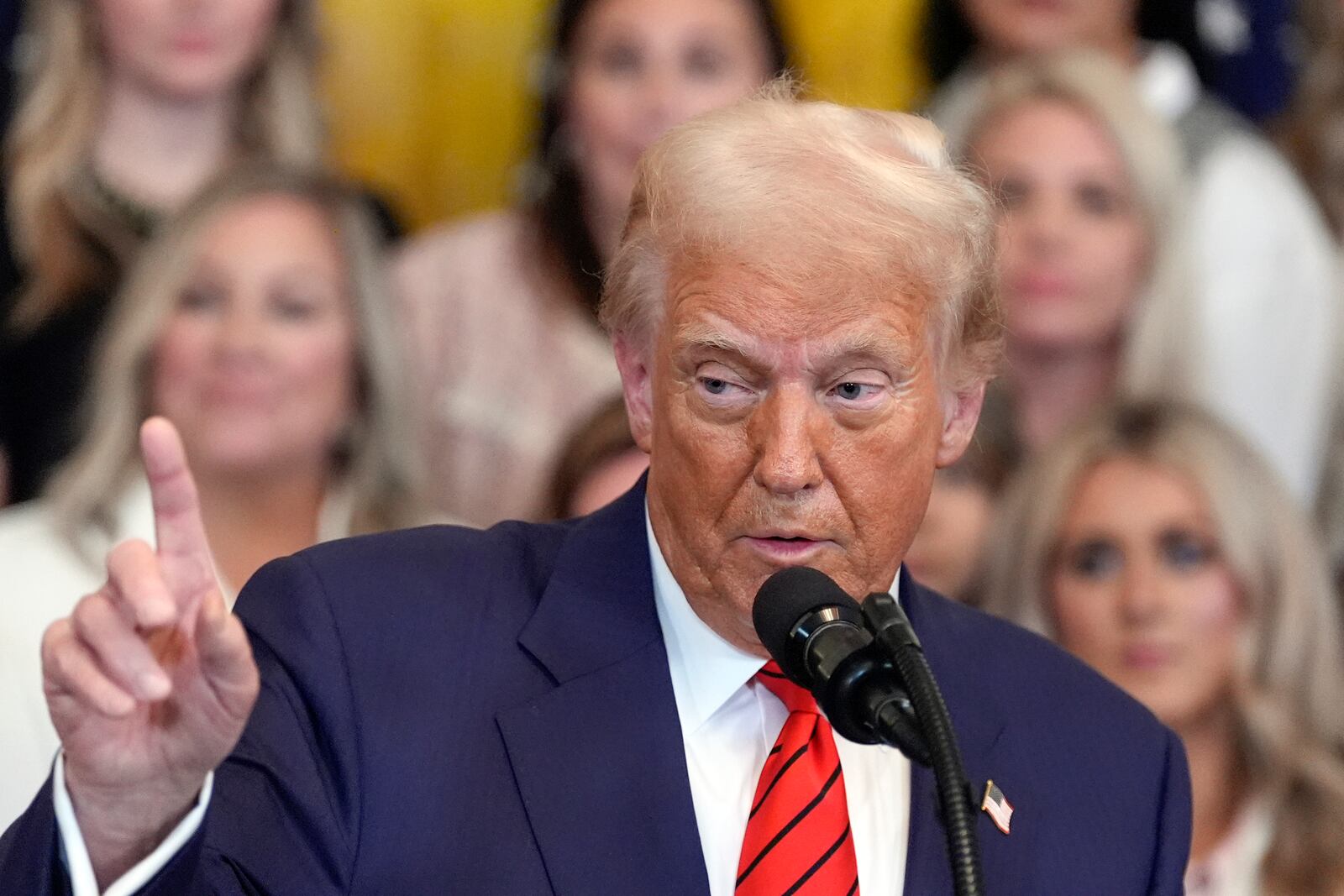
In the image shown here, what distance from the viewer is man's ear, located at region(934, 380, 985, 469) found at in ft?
6.91

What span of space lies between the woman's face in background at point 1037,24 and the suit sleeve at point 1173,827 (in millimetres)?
2663

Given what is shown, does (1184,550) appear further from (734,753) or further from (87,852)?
(87,852)

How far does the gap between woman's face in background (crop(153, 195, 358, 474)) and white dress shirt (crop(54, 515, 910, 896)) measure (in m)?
1.84

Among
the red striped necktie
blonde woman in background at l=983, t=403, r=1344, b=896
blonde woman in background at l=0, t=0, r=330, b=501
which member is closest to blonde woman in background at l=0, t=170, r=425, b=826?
blonde woman in background at l=0, t=0, r=330, b=501

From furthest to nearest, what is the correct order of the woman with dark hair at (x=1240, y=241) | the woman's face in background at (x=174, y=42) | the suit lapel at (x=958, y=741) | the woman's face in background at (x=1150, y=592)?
the woman with dark hair at (x=1240, y=241)
the woman's face in background at (x=174, y=42)
the woman's face in background at (x=1150, y=592)
the suit lapel at (x=958, y=741)

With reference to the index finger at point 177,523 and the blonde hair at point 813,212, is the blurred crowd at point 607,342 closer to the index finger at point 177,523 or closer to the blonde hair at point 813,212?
the blonde hair at point 813,212

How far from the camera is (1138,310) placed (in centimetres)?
427

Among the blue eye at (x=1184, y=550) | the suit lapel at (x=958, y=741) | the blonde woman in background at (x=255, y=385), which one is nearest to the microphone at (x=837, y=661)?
the suit lapel at (x=958, y=741)

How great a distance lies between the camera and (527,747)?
6.22 feet

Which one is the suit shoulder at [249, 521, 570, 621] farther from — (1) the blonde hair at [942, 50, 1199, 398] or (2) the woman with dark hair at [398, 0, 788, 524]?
(1) the blonde hair at [942, 50, 1199, 398]

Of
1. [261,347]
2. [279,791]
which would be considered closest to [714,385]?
[279,791]

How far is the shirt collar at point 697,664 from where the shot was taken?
6.50ft

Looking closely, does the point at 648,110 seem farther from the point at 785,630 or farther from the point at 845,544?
the point at 785,630

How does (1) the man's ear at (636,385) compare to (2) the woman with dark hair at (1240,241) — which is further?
(2) the woman with dark hair at (1240,241)
